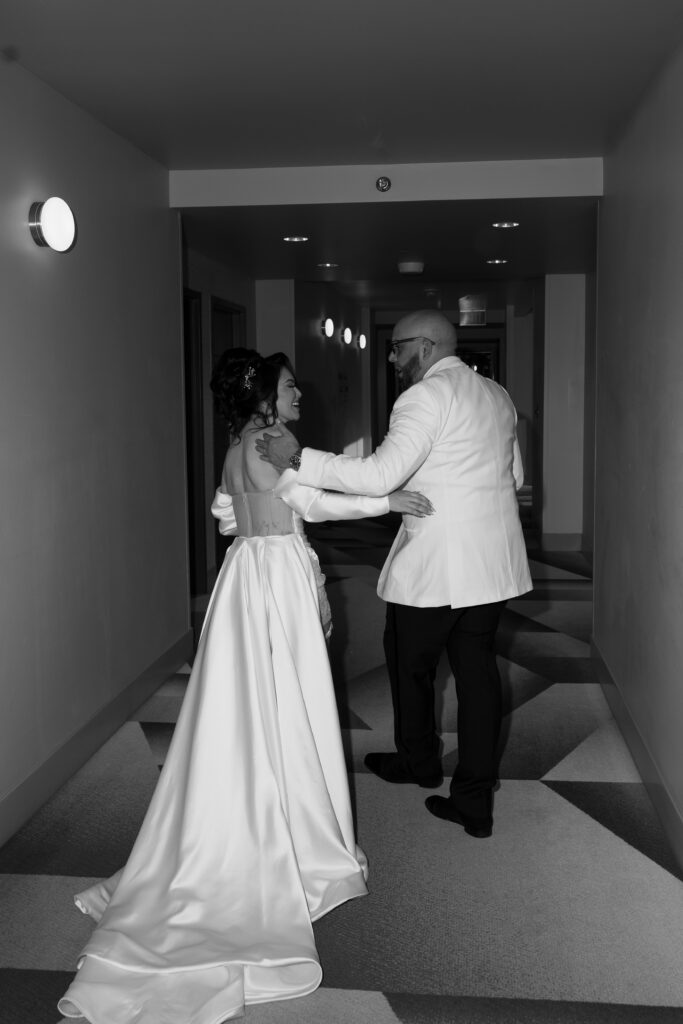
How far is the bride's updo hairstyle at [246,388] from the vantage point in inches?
116

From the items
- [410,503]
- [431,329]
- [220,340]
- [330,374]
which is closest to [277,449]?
[410,503]

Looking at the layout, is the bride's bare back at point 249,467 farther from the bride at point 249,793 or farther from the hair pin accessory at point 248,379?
A: the hair pin accessory at point 248,379

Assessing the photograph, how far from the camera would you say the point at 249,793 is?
270 centimetres

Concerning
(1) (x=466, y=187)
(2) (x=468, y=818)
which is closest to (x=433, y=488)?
(2) (x=468, y=818)

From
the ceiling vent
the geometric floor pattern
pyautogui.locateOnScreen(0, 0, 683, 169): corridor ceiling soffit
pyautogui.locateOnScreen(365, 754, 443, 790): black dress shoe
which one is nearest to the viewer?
the geometric floor pattern

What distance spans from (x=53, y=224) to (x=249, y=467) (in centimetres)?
124

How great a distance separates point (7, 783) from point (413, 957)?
1.44 metres

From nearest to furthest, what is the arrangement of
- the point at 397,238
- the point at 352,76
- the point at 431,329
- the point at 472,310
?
the point at 431,329, the point at 352,76, the point at 397,238, the point at 472,310

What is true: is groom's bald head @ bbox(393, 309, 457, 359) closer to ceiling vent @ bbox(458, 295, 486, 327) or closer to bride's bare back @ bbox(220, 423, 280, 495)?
bride's bare back @ bbox(220, 423, 280, 495)

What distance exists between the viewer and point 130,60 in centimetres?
339

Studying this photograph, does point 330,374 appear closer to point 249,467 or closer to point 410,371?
point 410,371

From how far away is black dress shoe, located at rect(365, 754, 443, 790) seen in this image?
12.0 ft

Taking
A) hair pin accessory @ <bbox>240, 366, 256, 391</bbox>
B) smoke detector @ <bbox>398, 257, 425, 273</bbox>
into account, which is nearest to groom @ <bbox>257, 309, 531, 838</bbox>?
hair pin accessory @ <bbox>240, 366, 256, 391</bbox>

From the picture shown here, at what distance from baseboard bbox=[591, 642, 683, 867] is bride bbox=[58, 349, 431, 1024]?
961mm
